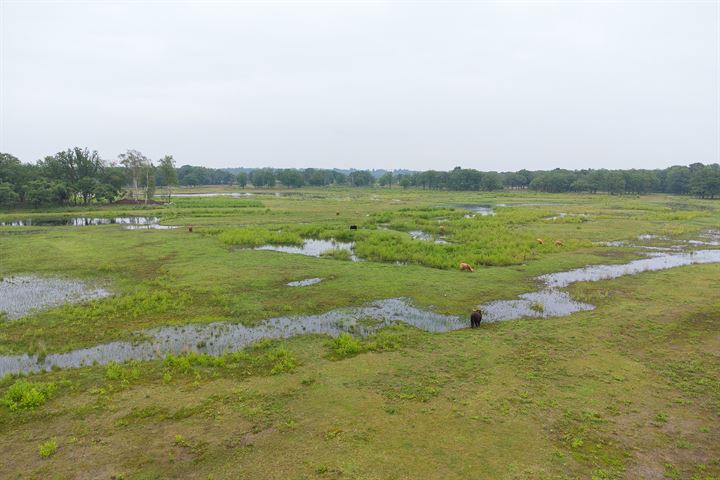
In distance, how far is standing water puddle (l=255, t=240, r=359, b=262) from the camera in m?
31.6

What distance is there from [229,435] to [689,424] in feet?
36.5

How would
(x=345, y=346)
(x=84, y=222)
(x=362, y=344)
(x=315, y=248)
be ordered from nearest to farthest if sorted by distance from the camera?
(x=345, y=346), (x=362, y=344), (x=315, y=248), (x=84, y=222)

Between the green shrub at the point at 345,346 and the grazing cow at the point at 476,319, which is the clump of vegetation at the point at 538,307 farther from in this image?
the green shrub at the point at 345,346

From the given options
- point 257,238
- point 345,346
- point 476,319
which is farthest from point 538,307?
point 257,238

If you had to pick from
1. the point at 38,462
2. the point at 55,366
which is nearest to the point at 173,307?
the point at 55,366

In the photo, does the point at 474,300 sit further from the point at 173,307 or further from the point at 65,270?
the point at 65,270

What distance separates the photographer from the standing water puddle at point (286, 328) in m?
13.2

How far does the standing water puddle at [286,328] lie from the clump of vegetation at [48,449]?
4.38 meters

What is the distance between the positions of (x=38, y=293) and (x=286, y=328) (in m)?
14.4

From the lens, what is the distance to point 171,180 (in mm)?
89938

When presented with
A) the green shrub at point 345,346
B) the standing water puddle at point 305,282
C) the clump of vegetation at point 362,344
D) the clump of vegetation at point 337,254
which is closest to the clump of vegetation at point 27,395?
the clump of vegetation at point 362,344

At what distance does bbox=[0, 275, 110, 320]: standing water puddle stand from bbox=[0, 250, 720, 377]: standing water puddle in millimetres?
5995

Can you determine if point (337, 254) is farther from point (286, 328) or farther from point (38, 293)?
point (38, 293)

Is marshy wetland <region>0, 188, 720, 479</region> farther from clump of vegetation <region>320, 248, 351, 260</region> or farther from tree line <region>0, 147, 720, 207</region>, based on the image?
tree line <region>0, 147, 720, 207</region>
